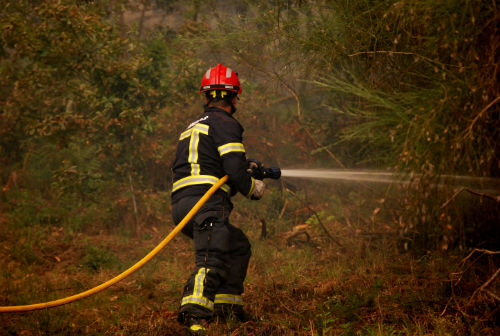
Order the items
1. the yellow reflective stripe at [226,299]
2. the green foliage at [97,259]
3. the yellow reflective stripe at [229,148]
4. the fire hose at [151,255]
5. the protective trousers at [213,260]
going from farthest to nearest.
A: the green foliage at [97,259]
the yellow reflective stripe at [226,299]
the yellow reflective stripe at [229,148]
the protective trousers at [213,260]
the fire hose at [151,255]

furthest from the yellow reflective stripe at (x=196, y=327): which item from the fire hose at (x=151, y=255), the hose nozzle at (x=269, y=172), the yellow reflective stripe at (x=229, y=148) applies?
the hose nozzle at (x=269, y=172)

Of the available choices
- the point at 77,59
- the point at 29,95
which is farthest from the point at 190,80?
the point at 29,95

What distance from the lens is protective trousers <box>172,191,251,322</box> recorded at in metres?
3.34

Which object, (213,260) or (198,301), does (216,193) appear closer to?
(213,260)

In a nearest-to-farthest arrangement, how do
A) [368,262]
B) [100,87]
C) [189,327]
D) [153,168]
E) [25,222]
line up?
[189,327]
[368,262]
[25,222]
[100,87]
[153,168]

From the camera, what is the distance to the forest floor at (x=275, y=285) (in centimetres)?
349

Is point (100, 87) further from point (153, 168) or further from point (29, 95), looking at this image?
point (153, 168)

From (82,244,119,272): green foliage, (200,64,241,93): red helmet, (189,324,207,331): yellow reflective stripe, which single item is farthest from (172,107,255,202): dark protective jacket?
(82,244,119,272): green foliage

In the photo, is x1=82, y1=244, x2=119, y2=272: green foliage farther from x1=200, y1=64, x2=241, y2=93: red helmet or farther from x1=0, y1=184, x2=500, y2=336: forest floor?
x1=200, y1=64, x2=241, y2=93: red helmet

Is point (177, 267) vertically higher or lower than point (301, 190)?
lower

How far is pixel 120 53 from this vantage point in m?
7.29

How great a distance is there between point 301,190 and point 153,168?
2.97m

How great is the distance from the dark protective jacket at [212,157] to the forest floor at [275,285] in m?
1.12

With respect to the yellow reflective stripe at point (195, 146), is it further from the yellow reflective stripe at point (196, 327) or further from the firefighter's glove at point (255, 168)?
the yellow reflective stripe at point (196, 327)
